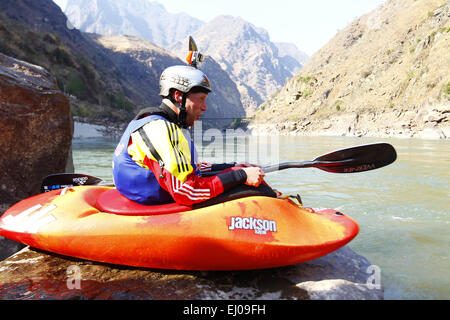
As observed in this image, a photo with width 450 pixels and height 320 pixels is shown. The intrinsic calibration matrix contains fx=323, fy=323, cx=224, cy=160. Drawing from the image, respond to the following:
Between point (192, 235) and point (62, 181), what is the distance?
2.31m

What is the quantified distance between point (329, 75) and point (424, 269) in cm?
7481

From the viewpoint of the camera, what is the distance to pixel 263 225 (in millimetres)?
2582

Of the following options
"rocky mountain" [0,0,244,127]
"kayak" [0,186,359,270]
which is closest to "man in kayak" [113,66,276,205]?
"kayak" [0,186,359,270]

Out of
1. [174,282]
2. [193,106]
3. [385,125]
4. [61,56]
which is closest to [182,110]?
[193,106]


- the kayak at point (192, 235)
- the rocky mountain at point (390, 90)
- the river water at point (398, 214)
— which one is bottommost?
the river water at point (398, 214)

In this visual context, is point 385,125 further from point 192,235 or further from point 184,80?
point 192,235

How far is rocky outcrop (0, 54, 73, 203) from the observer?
13.3ft

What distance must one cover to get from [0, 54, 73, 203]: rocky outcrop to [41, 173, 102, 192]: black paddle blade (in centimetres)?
61

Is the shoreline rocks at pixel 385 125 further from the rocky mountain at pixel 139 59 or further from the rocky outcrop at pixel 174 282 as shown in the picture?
the rocky mountain at pixel 139 59

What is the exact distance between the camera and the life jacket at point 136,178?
255cm

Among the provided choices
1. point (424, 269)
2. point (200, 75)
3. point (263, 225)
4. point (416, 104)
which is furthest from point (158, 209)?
point (416, 104)

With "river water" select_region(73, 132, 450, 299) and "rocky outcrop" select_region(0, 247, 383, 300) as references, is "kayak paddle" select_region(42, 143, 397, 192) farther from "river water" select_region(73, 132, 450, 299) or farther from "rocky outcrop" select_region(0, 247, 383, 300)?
"rocky outcrop" select_region(0, 247, 383, 300)

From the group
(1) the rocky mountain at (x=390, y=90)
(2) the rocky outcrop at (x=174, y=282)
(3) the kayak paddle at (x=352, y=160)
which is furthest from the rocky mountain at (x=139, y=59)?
(2) the rocky outcrop at (x=174, y=282)

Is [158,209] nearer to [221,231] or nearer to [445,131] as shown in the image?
[221,231]
